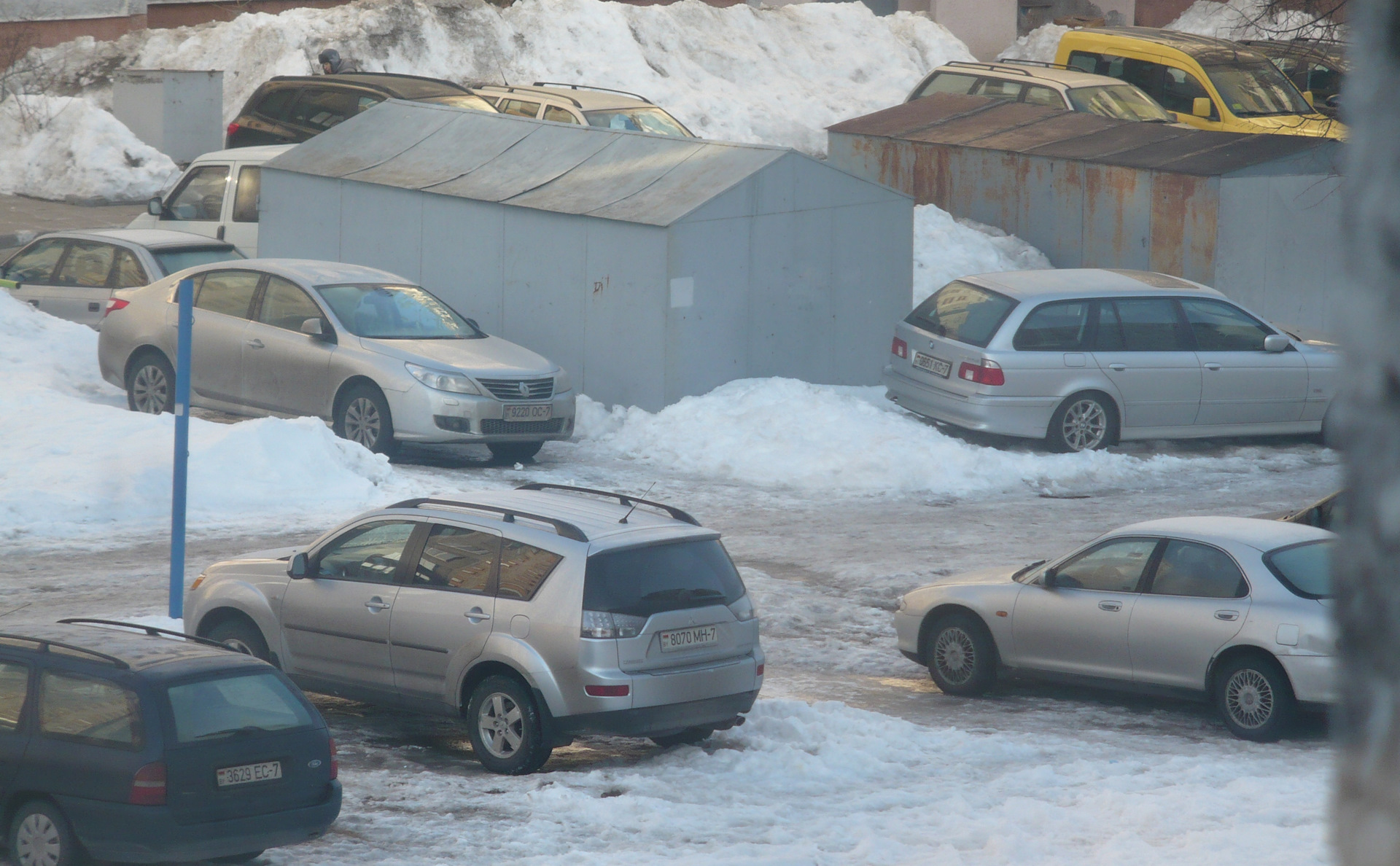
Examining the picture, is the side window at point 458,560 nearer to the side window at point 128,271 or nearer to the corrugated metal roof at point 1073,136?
the side window at point 128,271

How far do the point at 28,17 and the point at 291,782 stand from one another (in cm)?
3132

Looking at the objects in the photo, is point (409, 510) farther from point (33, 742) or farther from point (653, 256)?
point (653, 256)

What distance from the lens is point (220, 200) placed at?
67.3 ft

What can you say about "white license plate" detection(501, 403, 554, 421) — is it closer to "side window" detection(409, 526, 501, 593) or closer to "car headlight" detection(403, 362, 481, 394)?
"car headlight" detection(403, 362, 481, 394)

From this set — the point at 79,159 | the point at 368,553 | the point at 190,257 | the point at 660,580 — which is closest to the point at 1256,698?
the point at 660,580

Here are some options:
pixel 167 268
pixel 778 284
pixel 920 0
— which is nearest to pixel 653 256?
pixel 778 284

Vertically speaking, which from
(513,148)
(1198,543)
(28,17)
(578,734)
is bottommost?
(578,734)

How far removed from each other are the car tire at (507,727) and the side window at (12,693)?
2296 millimetres

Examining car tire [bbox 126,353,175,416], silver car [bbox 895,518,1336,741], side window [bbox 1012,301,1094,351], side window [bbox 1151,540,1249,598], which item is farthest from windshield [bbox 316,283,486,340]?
side window [bbox 1151,540,1249,598]

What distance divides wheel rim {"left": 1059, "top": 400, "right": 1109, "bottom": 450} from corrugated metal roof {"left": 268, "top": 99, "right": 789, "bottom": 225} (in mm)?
4155

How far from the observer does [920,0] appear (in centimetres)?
4244

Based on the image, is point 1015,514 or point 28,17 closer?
point 1015,514

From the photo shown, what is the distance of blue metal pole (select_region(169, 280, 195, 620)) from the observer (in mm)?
9461

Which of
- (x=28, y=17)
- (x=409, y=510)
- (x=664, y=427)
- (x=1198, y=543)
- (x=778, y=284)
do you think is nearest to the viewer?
(x=409, y=510)
